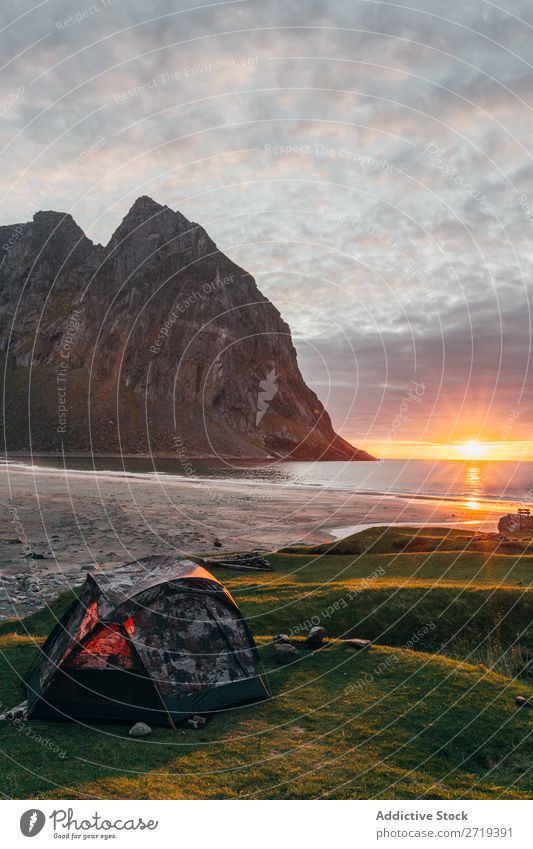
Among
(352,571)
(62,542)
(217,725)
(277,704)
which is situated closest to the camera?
(217,725)

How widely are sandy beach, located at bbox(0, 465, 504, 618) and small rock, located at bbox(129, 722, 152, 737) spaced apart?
33.2 feet

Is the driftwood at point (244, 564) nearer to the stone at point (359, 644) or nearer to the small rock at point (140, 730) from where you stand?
the stone at point (359, 644)

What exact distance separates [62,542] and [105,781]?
2513cm

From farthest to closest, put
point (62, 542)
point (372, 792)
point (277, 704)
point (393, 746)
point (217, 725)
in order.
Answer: point (62, 542) → point (277, 704) → point (217, 725) → point (393, 746) → point (372, 792)

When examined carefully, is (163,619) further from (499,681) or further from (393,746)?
(499,681)

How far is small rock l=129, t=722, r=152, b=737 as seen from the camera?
28.5 feet

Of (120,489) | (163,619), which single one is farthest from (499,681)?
(120,489)

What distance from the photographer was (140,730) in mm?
8695

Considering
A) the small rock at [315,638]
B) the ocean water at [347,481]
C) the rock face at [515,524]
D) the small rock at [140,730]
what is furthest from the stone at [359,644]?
the ocean water at [347,481]

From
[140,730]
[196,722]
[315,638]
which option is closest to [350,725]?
[196,722]

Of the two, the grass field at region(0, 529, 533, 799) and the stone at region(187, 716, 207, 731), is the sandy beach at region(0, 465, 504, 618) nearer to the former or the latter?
the grass field at region(0, 529, 533, 799)

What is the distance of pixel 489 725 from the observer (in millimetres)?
8453

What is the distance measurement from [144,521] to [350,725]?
33.6 m

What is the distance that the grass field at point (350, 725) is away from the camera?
7180mm
